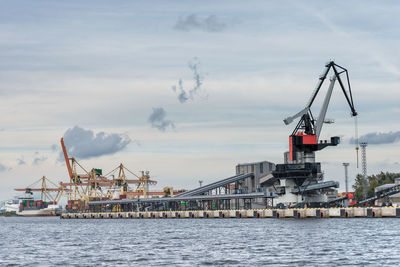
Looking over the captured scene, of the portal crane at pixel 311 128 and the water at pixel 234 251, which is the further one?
the portal crane at pixel 311 128

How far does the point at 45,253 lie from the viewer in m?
74.6

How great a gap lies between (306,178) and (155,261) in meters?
96.8

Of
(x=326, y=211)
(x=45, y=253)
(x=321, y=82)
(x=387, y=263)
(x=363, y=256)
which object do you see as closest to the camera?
(x=387, y=263)

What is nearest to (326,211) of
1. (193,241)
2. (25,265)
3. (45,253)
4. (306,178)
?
(306,178)

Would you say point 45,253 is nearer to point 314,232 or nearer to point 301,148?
point 314,232

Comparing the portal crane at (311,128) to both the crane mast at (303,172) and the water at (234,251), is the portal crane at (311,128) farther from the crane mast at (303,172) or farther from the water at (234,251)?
the water at (234,251)

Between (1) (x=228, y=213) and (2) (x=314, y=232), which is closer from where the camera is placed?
(2) (x=314, y=232)

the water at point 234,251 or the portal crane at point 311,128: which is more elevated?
the portal crane at point 311,128

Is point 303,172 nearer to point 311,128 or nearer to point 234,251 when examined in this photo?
point 311,128

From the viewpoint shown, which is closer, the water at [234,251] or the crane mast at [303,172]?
the water at [234,251]

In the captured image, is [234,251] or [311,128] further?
[311,128]

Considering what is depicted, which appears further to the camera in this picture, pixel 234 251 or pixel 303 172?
pixel 303 172

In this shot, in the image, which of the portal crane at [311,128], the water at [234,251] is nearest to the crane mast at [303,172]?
the portal crane at [311,128]

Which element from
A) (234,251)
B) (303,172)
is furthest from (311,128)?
(234,251)
